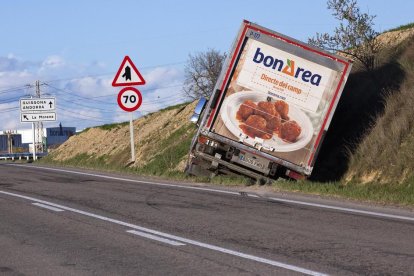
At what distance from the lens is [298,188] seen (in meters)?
14.3

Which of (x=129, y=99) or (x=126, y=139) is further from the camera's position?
(x=126, y=139)

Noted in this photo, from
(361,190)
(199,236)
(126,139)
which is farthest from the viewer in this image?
(126,139)

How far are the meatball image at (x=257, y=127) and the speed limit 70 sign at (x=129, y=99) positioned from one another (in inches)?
266

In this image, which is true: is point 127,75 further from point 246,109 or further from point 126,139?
point 126,139

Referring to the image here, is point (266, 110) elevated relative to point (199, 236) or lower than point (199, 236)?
elevated

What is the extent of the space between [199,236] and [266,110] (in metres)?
6.20

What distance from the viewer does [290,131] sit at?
48.2ft

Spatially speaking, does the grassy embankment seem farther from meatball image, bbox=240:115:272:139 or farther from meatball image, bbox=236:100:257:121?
meatball image, bbox=236:100:257:121

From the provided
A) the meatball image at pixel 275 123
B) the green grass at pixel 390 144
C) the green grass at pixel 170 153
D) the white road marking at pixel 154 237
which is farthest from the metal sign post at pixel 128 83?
the white road marking at pixel 154 237

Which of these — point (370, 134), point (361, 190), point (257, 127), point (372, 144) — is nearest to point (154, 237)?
point (361, 190)

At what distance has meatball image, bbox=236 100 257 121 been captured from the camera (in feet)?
48.5

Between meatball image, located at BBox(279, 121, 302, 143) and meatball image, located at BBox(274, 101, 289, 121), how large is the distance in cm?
15

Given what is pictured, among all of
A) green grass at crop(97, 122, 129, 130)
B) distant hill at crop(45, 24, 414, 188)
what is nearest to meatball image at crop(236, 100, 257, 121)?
distant hill at crop(45, 24, 414, 188)

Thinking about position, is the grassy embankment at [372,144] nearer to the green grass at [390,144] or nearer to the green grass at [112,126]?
the green grass at [390,144]
